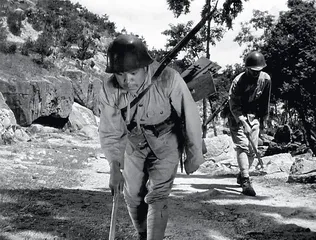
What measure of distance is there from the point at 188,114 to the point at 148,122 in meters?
0.29

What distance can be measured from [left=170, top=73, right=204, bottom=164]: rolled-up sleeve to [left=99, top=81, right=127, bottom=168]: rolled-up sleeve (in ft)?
1.38

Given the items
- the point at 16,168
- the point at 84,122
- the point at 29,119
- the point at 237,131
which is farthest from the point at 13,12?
the point at 237,131

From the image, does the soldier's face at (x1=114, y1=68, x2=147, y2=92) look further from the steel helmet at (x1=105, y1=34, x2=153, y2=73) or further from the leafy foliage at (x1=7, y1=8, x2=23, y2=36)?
the leafy foliage at (x1=7, y1=8, x2=23, y2=36)

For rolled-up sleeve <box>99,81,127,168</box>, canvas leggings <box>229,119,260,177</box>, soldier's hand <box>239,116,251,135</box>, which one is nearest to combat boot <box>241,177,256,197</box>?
canvas leggings <box>229,119,260,177</box>

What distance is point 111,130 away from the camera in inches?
114

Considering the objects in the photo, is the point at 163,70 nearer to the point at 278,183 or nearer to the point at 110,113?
the point at 110,113

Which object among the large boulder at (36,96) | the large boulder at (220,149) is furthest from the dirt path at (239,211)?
the large boulder at (36,96)

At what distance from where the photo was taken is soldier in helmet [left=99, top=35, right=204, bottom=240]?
2818mm

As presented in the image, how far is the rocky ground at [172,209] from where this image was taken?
12.2 ft

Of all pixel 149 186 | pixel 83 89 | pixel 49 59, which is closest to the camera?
pixel 149 186

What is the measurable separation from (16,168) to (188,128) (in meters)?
5.18

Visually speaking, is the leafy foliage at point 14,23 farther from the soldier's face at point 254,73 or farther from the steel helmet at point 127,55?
the steel helmet at point 127,55

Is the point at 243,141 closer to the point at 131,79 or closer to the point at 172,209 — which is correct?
the point at 172,209

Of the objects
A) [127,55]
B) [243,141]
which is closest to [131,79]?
[127,55]
